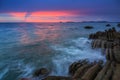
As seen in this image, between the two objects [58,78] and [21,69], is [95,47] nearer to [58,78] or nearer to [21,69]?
[21,69]

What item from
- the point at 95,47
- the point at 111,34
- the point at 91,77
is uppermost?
the point at 111,34

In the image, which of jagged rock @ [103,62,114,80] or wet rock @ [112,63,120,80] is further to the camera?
jagged rock @ [103,62,114,80]

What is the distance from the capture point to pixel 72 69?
11586mm

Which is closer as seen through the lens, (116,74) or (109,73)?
(116,74)

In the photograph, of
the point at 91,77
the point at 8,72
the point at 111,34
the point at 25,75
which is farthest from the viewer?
the point at 111,34

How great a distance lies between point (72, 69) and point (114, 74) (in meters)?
3.38

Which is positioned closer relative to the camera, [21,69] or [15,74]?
[15,74]

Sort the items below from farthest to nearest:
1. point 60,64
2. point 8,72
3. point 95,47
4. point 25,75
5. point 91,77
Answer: point 95,47 → point 60,64 → point 8,72 → point 25,75 → point 91,77

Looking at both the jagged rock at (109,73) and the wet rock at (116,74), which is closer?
the wet rock at (116,74)

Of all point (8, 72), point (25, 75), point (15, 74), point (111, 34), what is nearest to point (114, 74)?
point (25, 75)

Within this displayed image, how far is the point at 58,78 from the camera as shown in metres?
8.42

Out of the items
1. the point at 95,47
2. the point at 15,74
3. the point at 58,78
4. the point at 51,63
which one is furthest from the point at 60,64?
the point at 95,47

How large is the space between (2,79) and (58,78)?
16.3 feet

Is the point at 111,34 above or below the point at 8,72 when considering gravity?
above
